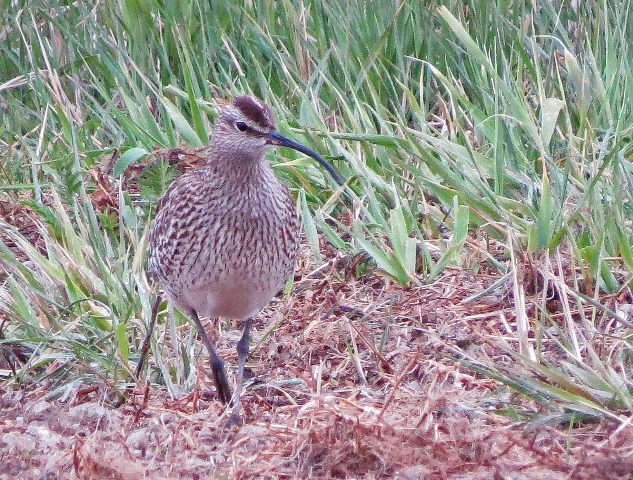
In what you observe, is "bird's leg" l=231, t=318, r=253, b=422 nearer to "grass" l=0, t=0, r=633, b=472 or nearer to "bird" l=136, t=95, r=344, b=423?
"bird" l=136, t=95, r=344, b=423

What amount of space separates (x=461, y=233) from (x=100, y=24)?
11.2 ft

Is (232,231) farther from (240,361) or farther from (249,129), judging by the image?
(240,361)

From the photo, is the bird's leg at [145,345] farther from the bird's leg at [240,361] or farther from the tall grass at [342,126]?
the bird's leg at [240,361]

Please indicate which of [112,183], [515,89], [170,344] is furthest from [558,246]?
[112,183]

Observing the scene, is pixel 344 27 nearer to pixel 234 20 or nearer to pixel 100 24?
pixel 234 20

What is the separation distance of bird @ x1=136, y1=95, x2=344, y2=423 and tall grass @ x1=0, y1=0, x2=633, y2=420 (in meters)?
0.28

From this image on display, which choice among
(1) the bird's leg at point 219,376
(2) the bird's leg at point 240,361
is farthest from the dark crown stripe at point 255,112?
(1) the bird's leg at point 219,376

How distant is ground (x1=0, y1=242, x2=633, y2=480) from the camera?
13.5 feet

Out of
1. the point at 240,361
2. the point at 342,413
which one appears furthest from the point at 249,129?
the point at 342,413

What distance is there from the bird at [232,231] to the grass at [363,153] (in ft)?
0.83

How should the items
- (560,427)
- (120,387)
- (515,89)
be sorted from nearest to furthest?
1. (560,427)
2. (120,387)
3. (515,89)

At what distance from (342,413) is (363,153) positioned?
9.28 ft

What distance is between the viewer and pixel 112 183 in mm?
7383

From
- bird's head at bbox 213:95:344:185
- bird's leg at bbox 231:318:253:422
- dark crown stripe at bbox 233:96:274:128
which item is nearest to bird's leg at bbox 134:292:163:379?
bird's leg at bbox 231:318:253:422
